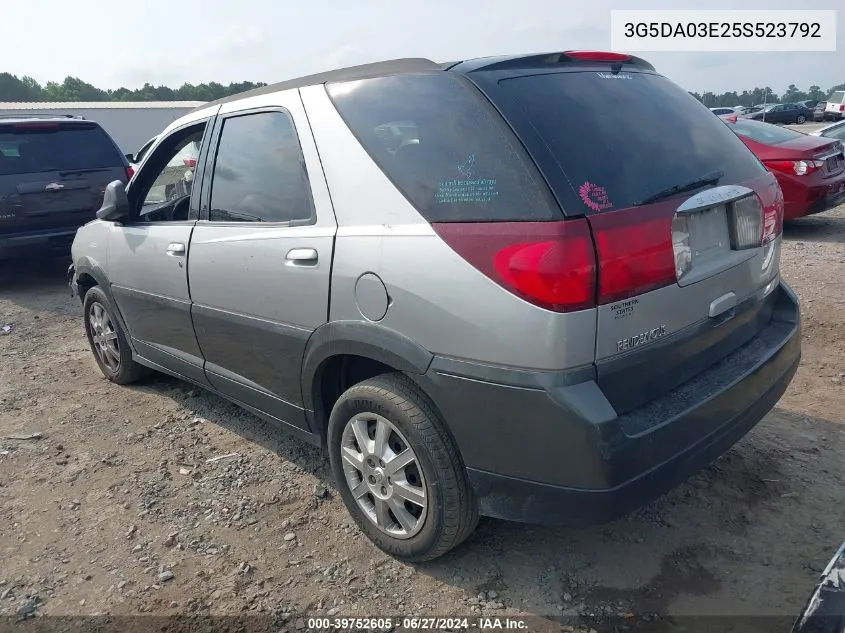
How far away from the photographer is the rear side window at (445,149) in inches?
83.1

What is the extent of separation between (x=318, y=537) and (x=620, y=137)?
2033 mm

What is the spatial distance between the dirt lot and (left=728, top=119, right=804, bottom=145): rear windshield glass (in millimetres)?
5083

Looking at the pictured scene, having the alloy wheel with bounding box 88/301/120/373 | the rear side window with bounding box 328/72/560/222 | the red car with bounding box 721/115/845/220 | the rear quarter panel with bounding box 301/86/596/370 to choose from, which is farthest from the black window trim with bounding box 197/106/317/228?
the red car with bounding box 721/115/845/220

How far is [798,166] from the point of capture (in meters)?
7.68

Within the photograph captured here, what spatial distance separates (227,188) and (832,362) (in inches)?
151

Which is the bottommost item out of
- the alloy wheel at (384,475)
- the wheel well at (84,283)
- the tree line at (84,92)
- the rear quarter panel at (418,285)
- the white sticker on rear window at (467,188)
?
the alloy wheel at (384,475)

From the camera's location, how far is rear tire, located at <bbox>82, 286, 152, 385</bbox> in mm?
4516

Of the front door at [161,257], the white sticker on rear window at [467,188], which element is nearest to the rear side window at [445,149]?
the white sticker on rear window at [467,188]

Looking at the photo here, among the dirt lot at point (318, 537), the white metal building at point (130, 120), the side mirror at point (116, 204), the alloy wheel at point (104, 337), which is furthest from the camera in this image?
the white metal building at point (130, 120)

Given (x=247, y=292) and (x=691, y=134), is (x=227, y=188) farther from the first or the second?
(x=691, y=134)

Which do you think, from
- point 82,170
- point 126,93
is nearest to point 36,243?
point 82,170

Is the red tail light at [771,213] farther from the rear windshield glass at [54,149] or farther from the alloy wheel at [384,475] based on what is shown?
the rear windshield glass at [54,149]

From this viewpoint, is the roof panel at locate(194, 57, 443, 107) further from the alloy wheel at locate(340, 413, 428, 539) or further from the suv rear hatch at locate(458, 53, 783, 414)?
the alloy wheel at locate(340, 413, 428, 539)

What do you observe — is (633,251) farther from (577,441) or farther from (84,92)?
(84,92)
